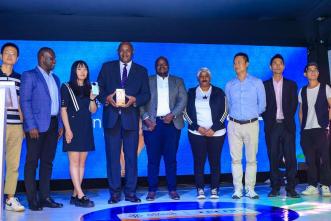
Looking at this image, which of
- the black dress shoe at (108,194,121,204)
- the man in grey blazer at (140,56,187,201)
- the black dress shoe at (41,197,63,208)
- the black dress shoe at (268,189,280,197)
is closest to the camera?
the black dress shoe at (41,197,63,208)

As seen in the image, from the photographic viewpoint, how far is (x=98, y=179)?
6227 mm

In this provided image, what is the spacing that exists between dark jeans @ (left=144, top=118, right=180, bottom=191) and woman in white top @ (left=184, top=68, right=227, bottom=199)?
0.26 meters

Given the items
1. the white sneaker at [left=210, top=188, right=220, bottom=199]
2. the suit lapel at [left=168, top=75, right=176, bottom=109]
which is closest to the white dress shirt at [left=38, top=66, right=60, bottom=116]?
the suit lapel at [left=168, top=75, right=176, bottom=109]

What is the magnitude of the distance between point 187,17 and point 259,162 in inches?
94.6

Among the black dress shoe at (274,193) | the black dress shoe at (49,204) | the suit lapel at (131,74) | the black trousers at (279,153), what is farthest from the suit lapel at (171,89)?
the black dress shoe at (49,204)

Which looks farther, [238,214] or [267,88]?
[267,88]

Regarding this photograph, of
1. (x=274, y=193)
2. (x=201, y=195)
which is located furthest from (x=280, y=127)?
(x=201, y=195)

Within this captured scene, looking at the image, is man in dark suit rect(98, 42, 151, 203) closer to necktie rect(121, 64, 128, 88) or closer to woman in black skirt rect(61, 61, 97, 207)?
necktie rect(121, 64, 128, 88)

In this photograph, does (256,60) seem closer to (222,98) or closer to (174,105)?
(222,98)

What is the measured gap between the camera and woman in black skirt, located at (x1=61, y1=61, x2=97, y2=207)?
466cm

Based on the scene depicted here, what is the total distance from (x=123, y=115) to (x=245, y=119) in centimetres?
142

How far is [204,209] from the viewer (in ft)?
14.3

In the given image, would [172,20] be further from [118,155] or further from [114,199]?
[114,199]

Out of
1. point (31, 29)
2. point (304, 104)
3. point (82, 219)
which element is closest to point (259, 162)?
point (304, 104)
